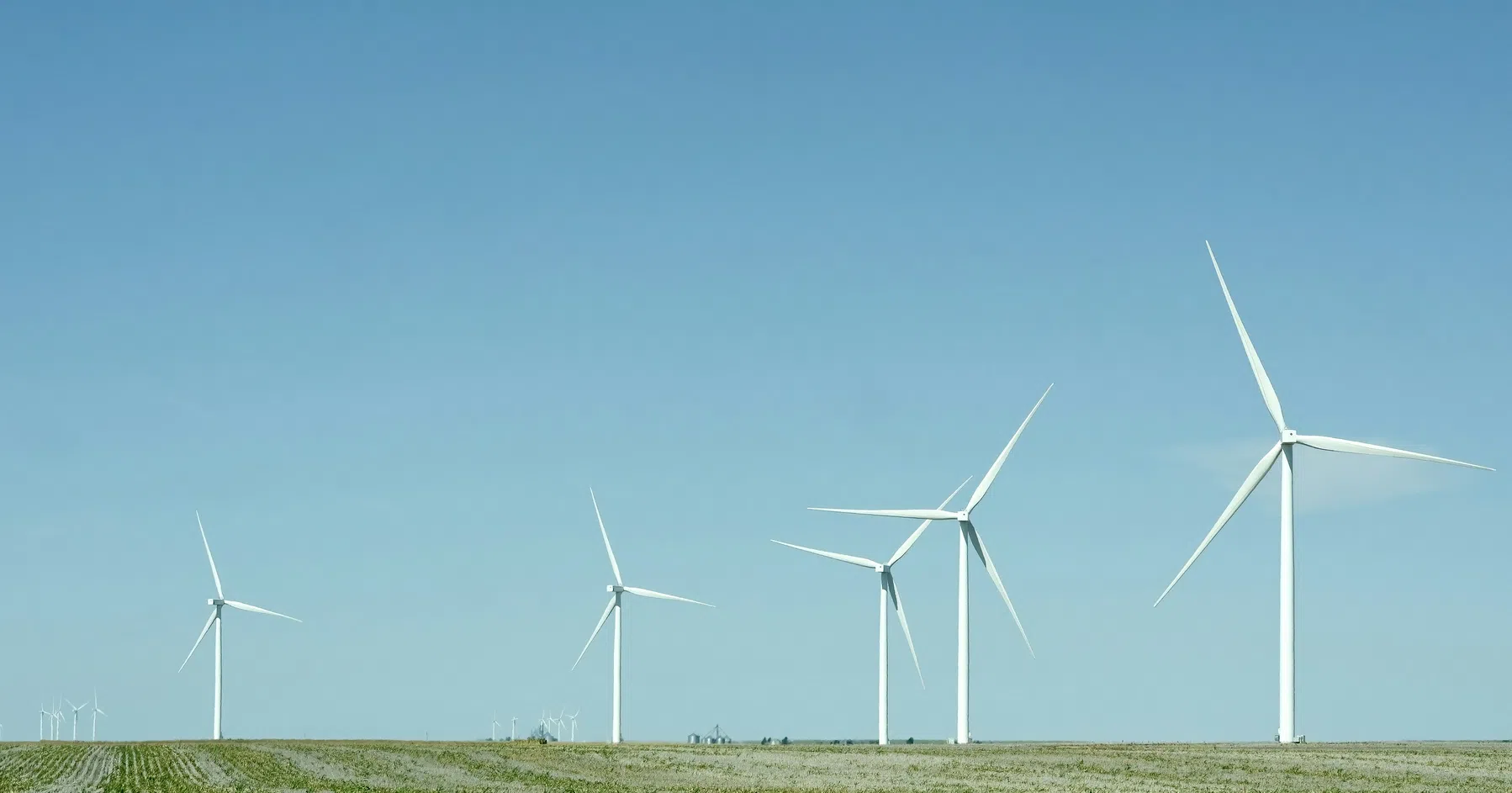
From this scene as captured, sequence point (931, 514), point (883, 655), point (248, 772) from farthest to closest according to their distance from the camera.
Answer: point (883, 655)
point (931, 514)
point (248, 772)

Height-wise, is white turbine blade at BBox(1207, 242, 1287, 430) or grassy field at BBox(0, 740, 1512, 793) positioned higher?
white turbine blade at BBox(1207, 242, 1287, 430)

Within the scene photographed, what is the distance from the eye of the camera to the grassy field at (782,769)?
90.8 meters

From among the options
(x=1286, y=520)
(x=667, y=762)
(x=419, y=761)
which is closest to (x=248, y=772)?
(x=419, y=761)

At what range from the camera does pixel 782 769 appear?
354 feet

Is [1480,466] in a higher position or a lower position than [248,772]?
higher

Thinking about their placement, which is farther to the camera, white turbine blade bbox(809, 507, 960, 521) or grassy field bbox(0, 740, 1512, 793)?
white turbine blade bbox(809, 507, 960, 521)

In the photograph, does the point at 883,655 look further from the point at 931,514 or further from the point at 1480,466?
the point at 1480,466

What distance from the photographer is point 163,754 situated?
12675cm

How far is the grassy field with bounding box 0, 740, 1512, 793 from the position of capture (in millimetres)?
90812

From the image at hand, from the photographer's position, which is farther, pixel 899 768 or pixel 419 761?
pixel 419 761

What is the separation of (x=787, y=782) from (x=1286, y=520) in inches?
1547

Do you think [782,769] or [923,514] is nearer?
[782,769]

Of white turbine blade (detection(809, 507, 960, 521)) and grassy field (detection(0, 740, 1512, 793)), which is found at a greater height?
white turbine blade (detection(809, 507, 960, 521))

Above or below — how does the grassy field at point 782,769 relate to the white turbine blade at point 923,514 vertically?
below
